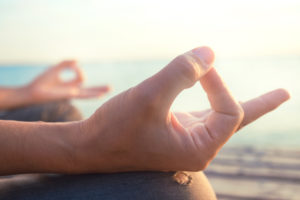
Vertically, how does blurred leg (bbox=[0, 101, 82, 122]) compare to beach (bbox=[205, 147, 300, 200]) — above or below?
above

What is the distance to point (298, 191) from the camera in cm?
159

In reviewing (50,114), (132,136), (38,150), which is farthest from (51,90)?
(132,136)

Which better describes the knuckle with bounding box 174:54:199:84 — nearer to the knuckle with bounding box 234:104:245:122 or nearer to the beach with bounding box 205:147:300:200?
the knuckle with bounding box 234:104:245:122

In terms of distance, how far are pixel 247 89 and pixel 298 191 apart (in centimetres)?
463


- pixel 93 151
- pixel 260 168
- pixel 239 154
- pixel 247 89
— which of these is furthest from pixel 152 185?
pixel 247 89

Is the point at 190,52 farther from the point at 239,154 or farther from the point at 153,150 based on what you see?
the point at 239,154

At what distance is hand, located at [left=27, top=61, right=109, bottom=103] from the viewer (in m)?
1.92

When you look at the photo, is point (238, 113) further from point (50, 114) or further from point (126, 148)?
point (50, 114)

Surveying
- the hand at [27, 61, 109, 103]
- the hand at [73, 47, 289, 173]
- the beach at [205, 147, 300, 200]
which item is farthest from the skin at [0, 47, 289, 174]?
the hand at [27, 61, 109, 103]

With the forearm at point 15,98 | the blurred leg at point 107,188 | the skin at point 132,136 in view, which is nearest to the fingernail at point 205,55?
the skin at point 132,136

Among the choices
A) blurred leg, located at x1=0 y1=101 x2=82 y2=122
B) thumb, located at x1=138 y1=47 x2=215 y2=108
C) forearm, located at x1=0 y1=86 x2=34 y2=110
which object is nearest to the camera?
thumb, located at x1=138 y1=47 x2=215 y2=108

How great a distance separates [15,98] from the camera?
187 cm

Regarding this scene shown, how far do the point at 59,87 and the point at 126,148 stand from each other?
5.36 feet

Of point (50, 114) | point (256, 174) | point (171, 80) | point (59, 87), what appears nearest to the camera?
point (171, 80)
